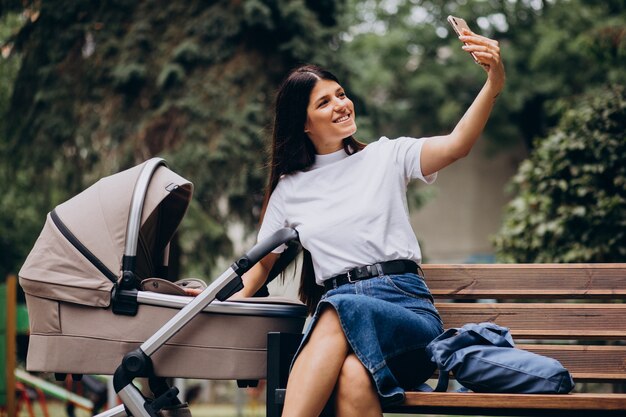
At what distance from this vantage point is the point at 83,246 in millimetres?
3557

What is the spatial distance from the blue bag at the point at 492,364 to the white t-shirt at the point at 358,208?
0.45m

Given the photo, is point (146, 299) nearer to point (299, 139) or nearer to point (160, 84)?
point (299, 139)

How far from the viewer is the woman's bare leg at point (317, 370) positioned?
9.91 feet

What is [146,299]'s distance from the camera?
138 inches

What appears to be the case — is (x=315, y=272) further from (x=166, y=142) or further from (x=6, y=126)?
(x=6, y=126)

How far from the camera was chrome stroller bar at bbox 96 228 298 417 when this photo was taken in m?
3.33

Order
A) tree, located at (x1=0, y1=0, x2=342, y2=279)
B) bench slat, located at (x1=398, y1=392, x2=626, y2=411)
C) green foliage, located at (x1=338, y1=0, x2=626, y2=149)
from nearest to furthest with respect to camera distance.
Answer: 1. bench slat, located at (x1=398, y1=392, x2=626, y2=411)
2. tree, located at (x1=0, y1=0, x2=342, y2=279)
3. green foliage, located at (x1=338, y1=0, x2=626, y2=149)

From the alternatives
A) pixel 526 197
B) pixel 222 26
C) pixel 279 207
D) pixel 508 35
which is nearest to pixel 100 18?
pixel 222 26

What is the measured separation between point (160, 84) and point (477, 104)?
6.09 metres

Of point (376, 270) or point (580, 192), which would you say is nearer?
point (376, 270)

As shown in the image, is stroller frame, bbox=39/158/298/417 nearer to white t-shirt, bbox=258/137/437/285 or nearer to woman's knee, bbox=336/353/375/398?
white t-shirt, bbox=258/137/437/285

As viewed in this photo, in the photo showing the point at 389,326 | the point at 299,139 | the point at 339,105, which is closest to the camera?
the point at 389,326

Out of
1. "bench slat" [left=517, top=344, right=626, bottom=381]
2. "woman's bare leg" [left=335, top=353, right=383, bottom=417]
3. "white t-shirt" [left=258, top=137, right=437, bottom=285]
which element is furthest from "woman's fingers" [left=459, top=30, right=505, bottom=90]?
"bench slat" [left=517, top=344, right=626, bottom=381]

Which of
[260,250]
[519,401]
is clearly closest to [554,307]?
[519,401]
